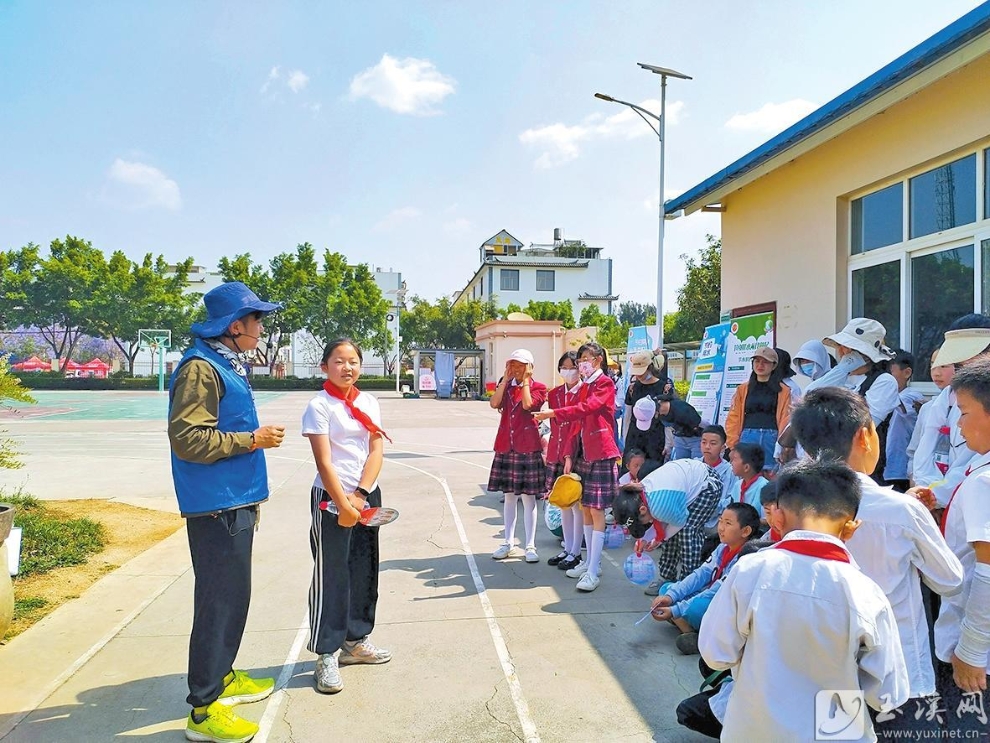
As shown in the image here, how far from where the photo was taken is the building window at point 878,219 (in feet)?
19.6

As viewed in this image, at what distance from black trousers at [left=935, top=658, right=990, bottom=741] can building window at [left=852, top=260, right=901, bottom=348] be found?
15.0 ft

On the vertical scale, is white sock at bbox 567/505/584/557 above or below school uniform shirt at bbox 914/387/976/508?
below

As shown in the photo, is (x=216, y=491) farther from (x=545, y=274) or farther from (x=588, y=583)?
(x=545, y=274)

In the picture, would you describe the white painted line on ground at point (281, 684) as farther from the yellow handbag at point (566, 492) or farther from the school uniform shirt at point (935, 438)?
the school uniform shirt at point (935, 438)

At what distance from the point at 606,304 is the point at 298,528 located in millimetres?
55292

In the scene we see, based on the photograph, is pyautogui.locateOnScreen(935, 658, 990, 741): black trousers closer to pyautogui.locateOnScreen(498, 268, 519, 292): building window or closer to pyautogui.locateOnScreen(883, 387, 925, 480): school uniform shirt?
pyautogui.locateOnScreen(883, 387, 925, 480): school uniform shirt

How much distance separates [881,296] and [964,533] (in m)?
4.79

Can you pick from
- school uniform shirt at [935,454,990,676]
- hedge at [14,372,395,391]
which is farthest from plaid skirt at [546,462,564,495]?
hedge at [14,372,395,391]

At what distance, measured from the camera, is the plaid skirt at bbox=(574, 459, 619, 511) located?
4926mm

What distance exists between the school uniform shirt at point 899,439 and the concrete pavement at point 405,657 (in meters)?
1.92

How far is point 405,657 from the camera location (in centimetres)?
369

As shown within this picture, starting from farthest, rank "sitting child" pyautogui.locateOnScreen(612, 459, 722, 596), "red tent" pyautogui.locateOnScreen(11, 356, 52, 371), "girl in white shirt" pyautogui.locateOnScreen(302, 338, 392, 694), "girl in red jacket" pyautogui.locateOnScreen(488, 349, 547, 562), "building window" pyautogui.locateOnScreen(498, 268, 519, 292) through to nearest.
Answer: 1. "building window" pyautogui.locateOnScreen(498, 268, 519, 292)
2. "red tent" pyautogui.locateOnScreen(11, 356, 52, 371)
3. "girl in red jacket" pyautogui.locateOnScreen(488, 349, 547, 562)
4. "sitting child" pyautogui.locateOnScreen(612, 459, 722, 596)
5. "girl in white shirt" pyautogui.locateOnScreen(302, 338, 392, 694)

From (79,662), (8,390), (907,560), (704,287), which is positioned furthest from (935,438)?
(704,287)

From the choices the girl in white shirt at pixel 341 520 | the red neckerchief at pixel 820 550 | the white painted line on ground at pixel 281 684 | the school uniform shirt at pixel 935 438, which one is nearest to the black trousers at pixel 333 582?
the girl in white shirt at pixel 341 520
